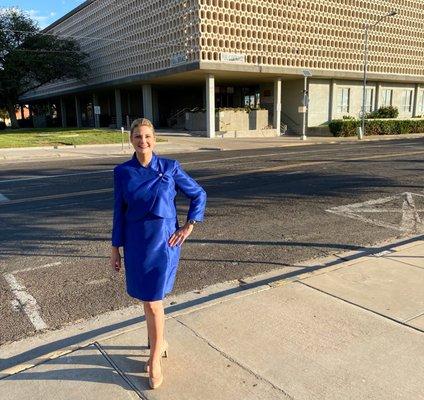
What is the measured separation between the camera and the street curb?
3145 mm

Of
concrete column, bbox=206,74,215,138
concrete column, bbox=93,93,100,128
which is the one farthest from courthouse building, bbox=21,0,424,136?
concrete column, bbox=93,93,100,128

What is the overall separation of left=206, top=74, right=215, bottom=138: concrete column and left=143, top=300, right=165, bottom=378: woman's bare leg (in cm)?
2989

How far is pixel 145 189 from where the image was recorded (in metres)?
2.68

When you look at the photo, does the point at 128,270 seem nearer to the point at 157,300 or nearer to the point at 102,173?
the point at 157,300

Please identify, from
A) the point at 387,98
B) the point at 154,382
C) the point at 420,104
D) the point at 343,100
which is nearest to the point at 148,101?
the point at 343,100

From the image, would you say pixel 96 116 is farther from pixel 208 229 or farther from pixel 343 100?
pixel 208 229

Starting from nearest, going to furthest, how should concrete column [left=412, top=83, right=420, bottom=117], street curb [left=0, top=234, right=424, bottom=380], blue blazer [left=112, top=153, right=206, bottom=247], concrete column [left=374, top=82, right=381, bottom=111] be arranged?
blue blazer [left=112, top=153, right=206, bottom=247] → street curb [left=0, top=234, right=424, bottom=380] → concrete column [left=374, top=82, right=381, bottom=111] → concrete column [left=412, top=83, right=420, bottom=117]

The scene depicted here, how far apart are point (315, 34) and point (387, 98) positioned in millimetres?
13966

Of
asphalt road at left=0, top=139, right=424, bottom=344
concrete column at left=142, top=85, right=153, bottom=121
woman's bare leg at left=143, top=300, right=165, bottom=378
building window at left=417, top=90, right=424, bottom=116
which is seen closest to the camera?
Answer: woman's bare leg at left=143, top=300, right=165, bottom=378

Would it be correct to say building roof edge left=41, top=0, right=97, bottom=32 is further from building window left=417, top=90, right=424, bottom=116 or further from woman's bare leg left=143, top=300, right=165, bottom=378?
woman's bare leg left=143, top=300, right=165, bottom=378

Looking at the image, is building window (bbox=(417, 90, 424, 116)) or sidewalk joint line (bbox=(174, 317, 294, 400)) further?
building window (bbox=(417, 90, 424, 116))

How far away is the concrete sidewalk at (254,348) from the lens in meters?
2.74

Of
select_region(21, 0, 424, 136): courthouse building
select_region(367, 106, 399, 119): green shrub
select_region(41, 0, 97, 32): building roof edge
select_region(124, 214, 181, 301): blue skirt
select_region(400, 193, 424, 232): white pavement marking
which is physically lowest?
select_region(400, 193, 424, 232): white pavement marking

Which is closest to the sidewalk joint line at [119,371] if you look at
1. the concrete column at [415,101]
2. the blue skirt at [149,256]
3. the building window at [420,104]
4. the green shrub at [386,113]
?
the blue skirt at [149,256]
